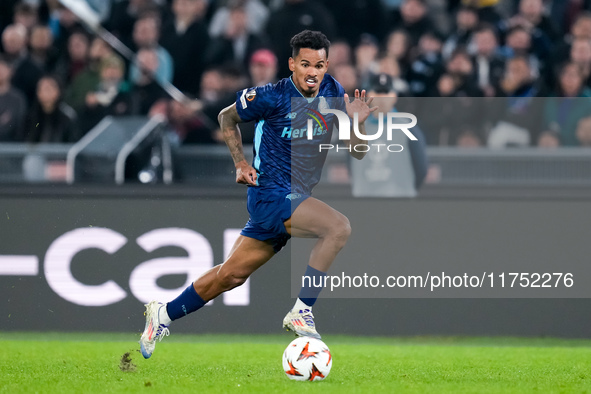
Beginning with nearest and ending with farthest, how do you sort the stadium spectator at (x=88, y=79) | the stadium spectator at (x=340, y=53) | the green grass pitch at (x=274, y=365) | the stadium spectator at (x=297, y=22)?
the green grass pitch at (x=274, y=365), the stadium spectator at (x=88, y=79), the stadium spectator at (x=340, y=53), the stadium spectator at (x=297, y=22)

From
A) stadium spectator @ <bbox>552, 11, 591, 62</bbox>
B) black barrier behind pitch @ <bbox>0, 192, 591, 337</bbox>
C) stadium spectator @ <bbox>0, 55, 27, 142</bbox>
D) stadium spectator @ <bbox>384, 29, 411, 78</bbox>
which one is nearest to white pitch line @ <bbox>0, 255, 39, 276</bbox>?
black barrier behind pitch @ <bbox>0, 192, 591, 337</bbox>

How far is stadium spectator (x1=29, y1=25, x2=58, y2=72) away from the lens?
10.1 metres

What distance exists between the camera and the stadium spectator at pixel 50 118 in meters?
8.54

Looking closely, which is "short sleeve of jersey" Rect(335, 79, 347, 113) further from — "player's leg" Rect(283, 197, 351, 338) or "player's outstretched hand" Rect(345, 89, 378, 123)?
"player's leg" Rect(283, 197, 351, 338)

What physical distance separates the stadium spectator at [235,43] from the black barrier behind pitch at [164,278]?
2375mm

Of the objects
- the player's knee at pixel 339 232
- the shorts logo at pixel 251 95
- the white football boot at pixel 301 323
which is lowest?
the white football boot at pixel 301 323

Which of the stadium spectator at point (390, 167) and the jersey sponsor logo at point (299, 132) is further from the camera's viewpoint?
the stadium spectator at point (390, 167)

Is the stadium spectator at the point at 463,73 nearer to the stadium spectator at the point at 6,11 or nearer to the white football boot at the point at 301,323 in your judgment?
the white football boot at the point at 301,323

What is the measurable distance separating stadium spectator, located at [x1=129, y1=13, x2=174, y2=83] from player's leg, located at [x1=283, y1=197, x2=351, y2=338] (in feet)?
15.2

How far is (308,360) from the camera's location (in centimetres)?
550

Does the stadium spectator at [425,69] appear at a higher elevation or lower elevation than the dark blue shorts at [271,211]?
higher

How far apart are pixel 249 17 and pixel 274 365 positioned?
5181 millimetres

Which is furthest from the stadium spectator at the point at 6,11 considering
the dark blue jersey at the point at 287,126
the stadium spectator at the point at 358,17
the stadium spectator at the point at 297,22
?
the dark blue jersey at the point at 287,126

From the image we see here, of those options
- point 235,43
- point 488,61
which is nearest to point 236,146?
point 488,61
